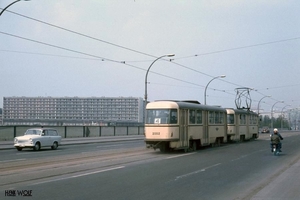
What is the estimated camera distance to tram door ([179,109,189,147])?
24.9 m

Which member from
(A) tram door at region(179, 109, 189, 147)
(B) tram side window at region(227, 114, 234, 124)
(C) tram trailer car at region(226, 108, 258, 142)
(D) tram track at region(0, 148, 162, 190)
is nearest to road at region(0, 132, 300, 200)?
(D) tram track at region(0, 148, 162, 190)

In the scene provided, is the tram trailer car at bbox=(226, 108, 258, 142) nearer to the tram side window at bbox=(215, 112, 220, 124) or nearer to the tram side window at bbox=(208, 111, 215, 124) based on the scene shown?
the tram side window at bbox=(215, 112, 220, 124)

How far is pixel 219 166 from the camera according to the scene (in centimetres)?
1798

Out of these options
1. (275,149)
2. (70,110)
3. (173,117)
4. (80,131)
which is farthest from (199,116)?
(70,110)

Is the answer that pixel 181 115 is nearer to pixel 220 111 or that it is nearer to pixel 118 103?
pixel 220 111

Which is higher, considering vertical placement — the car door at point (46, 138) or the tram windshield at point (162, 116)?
the tram windshield at point (162, 116)

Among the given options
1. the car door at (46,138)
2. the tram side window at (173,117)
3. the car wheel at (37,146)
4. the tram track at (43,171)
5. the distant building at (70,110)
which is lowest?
the tram track at (43,171)

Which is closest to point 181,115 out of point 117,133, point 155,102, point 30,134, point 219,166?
point 155,102

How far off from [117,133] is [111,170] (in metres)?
42.6

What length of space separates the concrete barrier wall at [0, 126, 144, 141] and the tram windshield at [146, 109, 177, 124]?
60.1ft

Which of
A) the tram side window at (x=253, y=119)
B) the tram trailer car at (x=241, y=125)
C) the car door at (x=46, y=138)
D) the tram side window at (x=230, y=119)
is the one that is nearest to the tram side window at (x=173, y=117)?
the car door at (x=46, y=138)

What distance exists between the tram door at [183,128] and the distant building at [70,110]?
1505 inches

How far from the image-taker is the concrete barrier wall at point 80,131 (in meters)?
38.4

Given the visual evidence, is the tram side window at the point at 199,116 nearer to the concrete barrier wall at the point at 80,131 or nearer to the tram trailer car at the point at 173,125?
the tram trailer car at the point at 173,125
